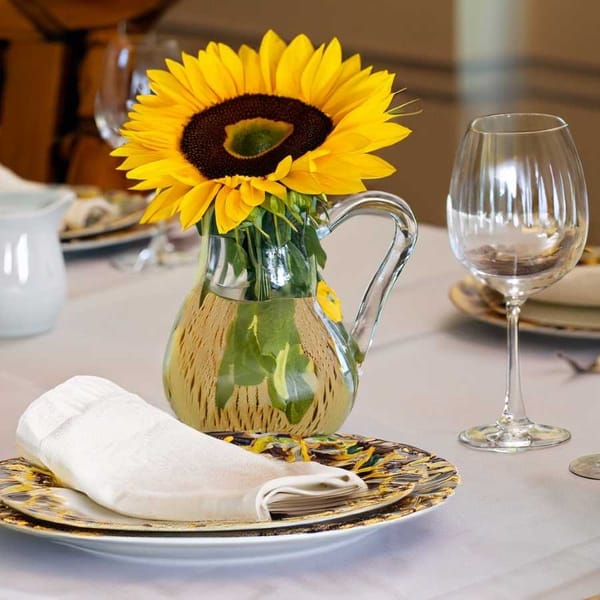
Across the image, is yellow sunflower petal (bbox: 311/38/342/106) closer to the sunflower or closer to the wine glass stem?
the sunflower

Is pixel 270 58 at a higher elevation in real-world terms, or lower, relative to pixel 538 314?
higher

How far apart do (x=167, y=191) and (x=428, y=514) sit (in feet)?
0.82

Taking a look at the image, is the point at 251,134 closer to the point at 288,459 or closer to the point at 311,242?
the point at 311,242

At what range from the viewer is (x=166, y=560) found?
585mm

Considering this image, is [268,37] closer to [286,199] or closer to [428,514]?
[286,199]

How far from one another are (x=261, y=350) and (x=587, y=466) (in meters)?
0.20

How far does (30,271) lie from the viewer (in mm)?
1050

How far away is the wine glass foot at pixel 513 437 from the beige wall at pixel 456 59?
2412 millimetres

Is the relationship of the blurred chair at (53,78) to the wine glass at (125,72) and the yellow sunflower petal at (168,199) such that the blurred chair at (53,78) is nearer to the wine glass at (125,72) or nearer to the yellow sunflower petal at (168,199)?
the wine glass at (125,72)

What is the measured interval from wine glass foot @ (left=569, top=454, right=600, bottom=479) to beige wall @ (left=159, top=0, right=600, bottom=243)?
246 cm

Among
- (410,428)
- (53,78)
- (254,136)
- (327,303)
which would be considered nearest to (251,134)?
(254,136)

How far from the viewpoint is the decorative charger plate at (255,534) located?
1.82ft

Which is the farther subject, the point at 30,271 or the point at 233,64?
the point at 30,271

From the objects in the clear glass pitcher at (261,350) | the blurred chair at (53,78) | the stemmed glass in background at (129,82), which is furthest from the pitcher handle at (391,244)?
the blurred chair at (53,78)
